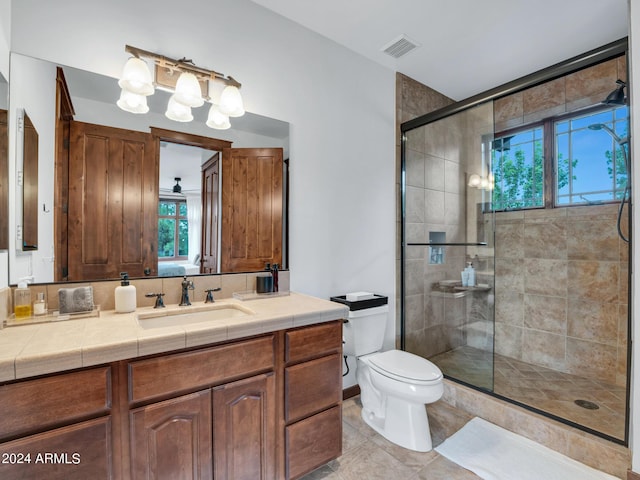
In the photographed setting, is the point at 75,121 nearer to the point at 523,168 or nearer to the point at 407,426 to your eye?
the point at 407,426

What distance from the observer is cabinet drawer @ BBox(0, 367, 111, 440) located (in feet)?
2.77

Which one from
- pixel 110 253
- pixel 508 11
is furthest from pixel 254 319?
pixel 508 11

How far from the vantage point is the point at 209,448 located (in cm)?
117

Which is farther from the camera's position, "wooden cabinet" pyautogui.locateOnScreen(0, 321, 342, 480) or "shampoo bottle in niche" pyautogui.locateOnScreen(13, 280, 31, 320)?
"shampoo bottle in niche" pyautogui.locateOnScreen(13, 280, 31, 320)

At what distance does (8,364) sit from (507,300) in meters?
3.38

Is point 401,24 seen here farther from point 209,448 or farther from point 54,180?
point 209,448

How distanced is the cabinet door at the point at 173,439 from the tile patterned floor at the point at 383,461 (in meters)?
0.70

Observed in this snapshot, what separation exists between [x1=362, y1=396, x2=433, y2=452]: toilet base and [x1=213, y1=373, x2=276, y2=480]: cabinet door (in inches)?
33.5

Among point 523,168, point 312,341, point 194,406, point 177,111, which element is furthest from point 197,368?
point 523,168

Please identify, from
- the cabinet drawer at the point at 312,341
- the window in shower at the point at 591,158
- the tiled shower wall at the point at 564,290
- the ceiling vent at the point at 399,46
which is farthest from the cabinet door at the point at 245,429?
the window in shower at the point at 591,158

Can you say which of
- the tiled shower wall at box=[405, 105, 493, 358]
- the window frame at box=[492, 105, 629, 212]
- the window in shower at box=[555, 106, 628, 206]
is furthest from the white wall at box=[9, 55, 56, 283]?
the window in shower at box=[555, 106, 628, 206]

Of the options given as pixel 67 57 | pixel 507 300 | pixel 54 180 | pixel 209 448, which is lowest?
pixel 209 448

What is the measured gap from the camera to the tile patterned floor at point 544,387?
6.26ft

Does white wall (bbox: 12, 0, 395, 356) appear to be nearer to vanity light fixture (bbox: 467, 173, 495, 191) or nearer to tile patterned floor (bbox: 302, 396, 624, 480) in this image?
vanity light fixture (bbox: 467, 173, 495, 191)
